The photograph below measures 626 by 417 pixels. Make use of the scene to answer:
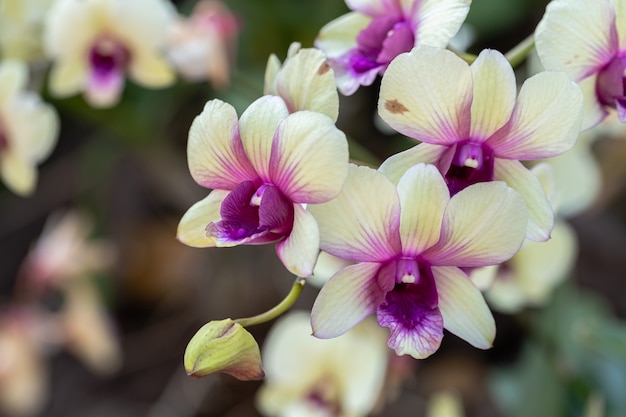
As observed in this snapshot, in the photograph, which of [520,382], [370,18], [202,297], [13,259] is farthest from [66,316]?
[370,18]

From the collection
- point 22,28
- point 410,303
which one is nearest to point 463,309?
point 410,303

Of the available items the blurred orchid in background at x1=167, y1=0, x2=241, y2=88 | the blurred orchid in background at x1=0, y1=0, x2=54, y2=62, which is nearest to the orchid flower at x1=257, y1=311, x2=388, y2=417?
the blurred orchid in background at x1=167, y1=0, x2=241, y2=88

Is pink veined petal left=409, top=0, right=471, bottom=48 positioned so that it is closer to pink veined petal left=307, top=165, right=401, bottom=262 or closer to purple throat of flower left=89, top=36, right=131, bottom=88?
pink veined petal left=307, top=165, right=401, bottom=262

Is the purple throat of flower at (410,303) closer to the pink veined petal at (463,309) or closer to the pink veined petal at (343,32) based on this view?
the pink veined petal at (463,309)

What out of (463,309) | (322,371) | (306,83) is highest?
(306,83)

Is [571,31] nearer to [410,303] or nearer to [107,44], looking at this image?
[410,303]

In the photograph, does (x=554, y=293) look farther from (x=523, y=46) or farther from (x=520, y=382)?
(x=523, y=46)
